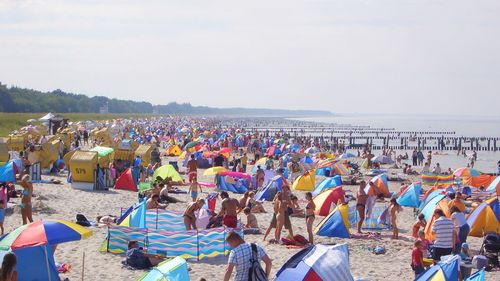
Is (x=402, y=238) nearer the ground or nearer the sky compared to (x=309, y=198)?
nearer the ground

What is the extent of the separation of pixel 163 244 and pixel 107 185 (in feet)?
26.3

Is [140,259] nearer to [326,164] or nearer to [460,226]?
[460,226]

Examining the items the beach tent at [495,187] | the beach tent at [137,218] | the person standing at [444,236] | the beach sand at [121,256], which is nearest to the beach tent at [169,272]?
the beach sand at [121,256]

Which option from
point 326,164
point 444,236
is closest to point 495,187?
point 326,164

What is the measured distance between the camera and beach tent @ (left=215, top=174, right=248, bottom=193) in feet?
62.9

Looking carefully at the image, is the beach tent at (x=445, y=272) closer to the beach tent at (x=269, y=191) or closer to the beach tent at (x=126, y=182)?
the beach tent at (x=269, y=191)

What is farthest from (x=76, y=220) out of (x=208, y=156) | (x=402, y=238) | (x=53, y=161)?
(x=208, y=156)

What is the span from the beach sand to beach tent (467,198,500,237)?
1.08ft

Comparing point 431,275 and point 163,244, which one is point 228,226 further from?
point 431,275

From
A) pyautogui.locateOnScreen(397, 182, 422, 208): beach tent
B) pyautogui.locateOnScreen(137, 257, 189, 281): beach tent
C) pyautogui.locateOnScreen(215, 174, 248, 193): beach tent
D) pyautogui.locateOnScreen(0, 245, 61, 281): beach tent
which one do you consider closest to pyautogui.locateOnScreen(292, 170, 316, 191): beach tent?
pyautogui.locateOnScreen(215, 174, 248, 193): beach tent

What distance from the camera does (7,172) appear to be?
15805 millimetres

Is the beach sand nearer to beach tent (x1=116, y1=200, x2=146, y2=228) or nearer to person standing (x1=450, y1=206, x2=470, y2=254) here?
beach tent (x1=116, y1=200, x2=146, y2=228)

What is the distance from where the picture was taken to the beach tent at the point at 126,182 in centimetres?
1800

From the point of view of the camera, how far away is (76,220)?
1245 cm
